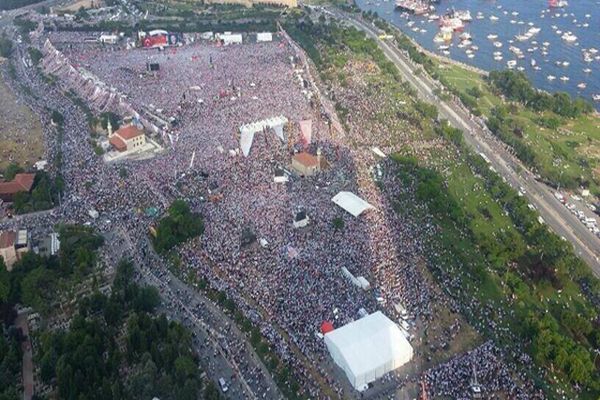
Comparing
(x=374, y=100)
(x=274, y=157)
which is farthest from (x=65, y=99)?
(x=374, y=100)

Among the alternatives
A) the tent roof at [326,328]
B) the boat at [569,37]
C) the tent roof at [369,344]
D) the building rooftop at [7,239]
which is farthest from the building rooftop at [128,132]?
the boat at [569,37]

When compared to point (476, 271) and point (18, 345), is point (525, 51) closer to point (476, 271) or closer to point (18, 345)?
point (476, 271)

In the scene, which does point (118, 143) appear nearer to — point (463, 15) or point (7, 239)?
point (7, 239)

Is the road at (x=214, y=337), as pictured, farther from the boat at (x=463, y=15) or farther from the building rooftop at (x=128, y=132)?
the boat at (x=463, y=15)

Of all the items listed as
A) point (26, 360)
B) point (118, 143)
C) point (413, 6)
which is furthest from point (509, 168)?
point (413, 6)

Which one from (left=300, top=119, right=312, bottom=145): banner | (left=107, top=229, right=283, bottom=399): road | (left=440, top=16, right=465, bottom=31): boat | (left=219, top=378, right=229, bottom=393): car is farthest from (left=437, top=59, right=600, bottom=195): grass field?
(left=219, top=378, right=229, bottom=393): car
